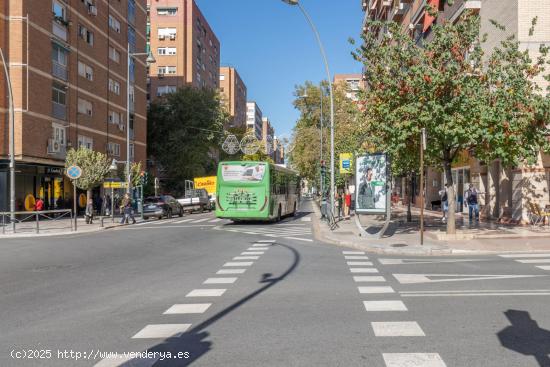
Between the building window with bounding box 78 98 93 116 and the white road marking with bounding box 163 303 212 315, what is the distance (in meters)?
33.7

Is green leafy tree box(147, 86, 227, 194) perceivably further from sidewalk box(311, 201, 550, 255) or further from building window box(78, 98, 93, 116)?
sidewalk box(311, 201, 550, 255)

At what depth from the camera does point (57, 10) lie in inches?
1357

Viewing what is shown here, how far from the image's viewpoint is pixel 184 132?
53438 mm

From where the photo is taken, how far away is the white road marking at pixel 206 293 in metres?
7.86

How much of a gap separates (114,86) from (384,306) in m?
40.9

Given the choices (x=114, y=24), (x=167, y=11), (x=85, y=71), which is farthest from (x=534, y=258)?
(x=167, y=11)

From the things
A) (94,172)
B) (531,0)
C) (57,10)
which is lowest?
(94,172)

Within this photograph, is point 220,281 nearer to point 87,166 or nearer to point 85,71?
point 87,166

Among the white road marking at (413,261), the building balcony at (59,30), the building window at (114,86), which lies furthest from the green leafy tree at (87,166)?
the white road marking at (413,261)

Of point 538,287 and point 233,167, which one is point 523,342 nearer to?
point 538,287

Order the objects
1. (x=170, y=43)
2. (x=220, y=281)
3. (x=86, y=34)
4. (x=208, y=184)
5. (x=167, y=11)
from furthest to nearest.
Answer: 1. (x=167, y=11)
2. (x=170, y=43)
3. (x=208, y=184)
4. (x=86, y=34)
5. (x=220, y=281)

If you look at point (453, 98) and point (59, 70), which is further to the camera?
point (59, 70)

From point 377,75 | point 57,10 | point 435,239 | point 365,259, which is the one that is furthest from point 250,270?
point 57,10

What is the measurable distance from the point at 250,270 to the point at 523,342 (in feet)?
20.0
